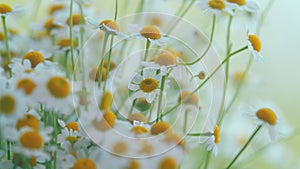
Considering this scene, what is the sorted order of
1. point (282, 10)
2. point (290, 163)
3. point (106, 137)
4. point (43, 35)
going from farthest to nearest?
1. point (282, 10)
2. point (290, 163)
3. point (43, 35)
4. point (106, 137)

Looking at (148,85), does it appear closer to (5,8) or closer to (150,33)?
(150,33)

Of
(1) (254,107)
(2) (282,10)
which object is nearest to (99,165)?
(1) (254,107)

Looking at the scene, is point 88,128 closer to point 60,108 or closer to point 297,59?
point 60,108

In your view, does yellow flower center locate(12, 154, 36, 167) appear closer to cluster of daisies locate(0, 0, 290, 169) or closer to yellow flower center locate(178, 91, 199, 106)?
cluster of daisies locate(0, 0, 290, 169)

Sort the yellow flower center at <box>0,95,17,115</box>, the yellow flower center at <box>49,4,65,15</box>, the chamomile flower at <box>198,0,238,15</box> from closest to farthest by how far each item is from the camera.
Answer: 1. the yellow flower center at <box>0,95,17,115</box>
2. the chamomile flower at <box>198,0,238,15</box>
3. the yellow flower center at <box>49,4,65,15</box>

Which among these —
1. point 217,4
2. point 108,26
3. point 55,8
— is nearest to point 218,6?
point 217,4

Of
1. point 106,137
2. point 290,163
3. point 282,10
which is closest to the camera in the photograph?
point 106,137

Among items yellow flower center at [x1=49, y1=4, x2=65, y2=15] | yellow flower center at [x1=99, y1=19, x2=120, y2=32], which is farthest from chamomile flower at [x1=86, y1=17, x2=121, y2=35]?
yellow flower center at [x1=49, y1=4, x2=65, y2=15]

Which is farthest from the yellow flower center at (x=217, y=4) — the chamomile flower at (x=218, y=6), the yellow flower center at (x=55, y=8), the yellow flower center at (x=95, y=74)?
the yellow flower center at (x=55, y=8)
